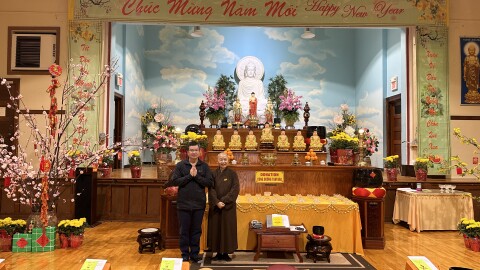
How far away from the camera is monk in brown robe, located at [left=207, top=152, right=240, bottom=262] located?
471 cm

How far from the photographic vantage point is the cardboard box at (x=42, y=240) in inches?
204

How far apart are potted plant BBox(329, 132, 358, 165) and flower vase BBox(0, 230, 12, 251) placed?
4.43 meters

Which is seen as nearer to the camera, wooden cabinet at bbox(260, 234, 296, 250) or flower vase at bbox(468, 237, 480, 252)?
wooden cabinet at bbox(260, 234, 296, 250)

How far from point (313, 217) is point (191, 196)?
5.32 feet

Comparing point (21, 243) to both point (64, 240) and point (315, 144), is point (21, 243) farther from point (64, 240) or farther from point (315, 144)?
point (315, 144)

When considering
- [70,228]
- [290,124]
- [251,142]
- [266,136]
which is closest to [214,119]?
[251,142]

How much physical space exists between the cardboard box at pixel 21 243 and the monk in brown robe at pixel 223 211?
2.27 metres

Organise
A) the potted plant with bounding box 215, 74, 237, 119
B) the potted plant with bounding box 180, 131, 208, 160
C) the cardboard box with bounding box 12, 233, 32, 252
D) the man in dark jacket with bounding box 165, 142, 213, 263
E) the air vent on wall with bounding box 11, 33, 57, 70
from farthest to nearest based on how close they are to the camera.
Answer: the potted plant with bounding box 215, 74, 237, 119 → the air vent on wall with bounding box 11, 33, 57, 70 → the potted plant with bounding box 180, 131, 208, 160 → the cardboard box with bounding box 12, 233, 32, 252 → the man in dark jacket with bounding box 165, 142, 213, 263

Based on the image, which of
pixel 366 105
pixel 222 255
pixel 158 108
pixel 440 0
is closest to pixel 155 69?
pixel 158 108

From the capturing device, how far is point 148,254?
5.19m

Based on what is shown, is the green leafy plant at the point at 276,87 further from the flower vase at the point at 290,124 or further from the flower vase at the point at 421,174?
the flower vase at the point at 421,174

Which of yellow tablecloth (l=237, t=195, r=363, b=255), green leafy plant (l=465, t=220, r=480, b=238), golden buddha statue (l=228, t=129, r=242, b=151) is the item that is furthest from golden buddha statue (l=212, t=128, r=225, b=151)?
green leafy plant (l=465, t=220, r=480, b=238)

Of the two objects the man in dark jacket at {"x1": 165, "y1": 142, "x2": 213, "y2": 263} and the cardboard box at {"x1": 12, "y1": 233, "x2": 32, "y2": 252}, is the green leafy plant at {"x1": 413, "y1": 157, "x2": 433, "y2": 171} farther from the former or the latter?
the cardboard box at {"x1": 12, "y1": 233, "x2": 32, "y2": 252}

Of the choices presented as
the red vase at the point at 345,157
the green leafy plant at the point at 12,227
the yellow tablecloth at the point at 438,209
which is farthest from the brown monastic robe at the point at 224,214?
the yellow tablecloth at the point at 438,209
